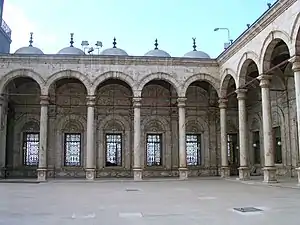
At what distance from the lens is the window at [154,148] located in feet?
76.4

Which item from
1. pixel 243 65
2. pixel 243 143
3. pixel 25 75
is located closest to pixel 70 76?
pixel 25 75

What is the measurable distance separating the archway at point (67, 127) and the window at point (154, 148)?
3987 millimetres

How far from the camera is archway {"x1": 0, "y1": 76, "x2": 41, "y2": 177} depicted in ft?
73.0

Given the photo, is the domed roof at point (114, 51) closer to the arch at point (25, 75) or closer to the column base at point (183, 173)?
the arch at point (25, 75)

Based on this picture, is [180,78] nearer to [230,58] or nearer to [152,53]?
[230,58]

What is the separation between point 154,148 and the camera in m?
23.4

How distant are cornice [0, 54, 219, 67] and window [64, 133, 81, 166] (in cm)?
519

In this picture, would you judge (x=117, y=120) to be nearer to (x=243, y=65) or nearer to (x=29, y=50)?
(x=29, y=50)

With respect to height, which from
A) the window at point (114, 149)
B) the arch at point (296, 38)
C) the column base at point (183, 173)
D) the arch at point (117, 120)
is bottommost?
the column base at point (183, 173)

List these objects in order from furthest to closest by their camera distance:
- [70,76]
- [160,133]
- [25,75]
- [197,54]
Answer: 1. [197,54]
2. [160,133]
3. [70,76]
4. [25,75]

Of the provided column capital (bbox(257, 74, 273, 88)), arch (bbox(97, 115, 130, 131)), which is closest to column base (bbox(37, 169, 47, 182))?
arch (bbox(97, 115, 130, 131))

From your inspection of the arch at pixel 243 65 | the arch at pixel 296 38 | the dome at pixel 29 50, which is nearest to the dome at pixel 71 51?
the dome at pixel 29 50

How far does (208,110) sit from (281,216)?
1730 centimetres

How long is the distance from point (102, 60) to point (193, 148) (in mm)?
8266
